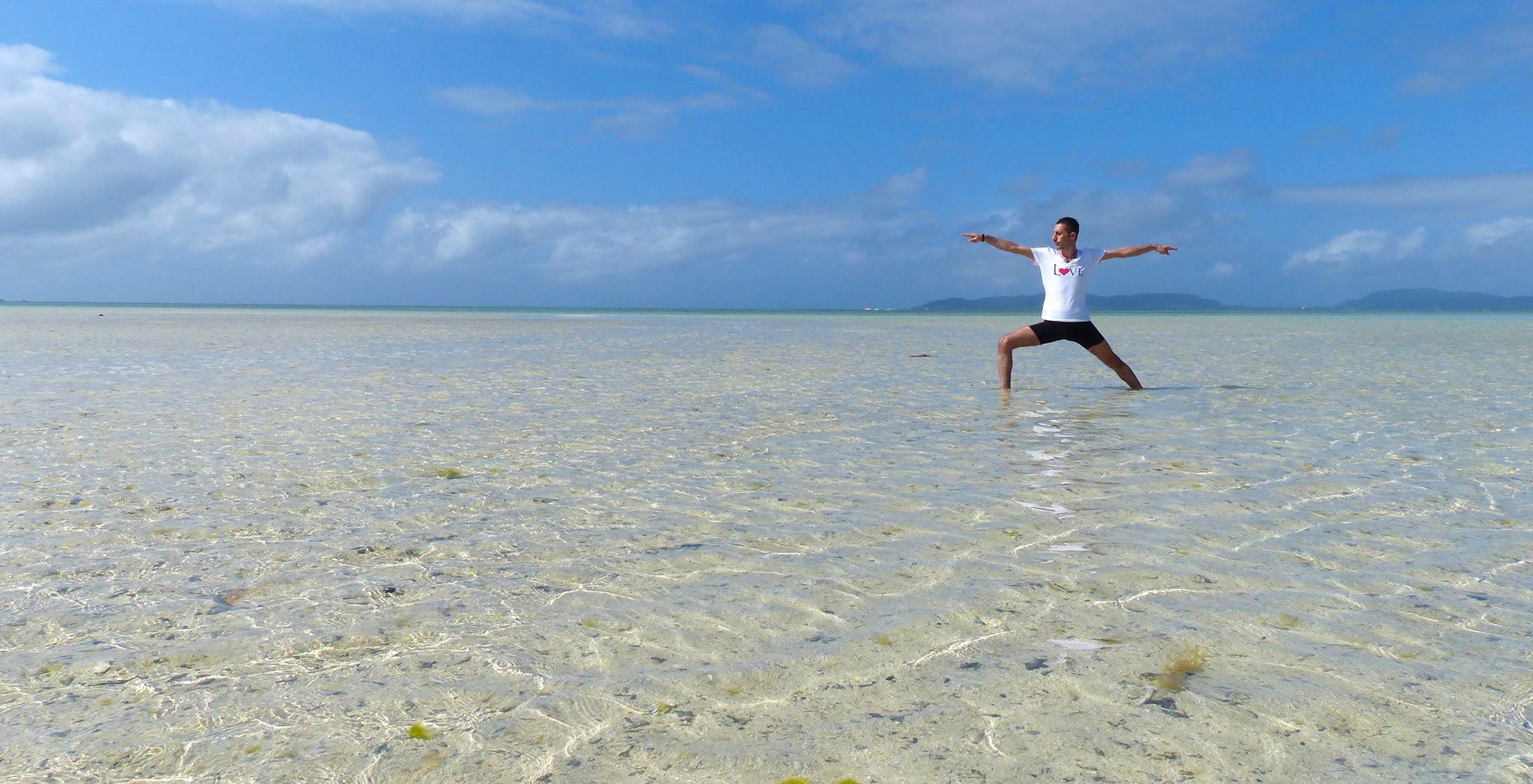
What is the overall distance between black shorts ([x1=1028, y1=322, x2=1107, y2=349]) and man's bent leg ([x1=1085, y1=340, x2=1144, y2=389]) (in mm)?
78

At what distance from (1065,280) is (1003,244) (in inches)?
33.0

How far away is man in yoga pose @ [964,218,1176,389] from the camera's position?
35.8 ft

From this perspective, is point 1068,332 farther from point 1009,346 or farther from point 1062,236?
point 1062,236

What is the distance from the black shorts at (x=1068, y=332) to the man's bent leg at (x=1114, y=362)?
78 millimetres

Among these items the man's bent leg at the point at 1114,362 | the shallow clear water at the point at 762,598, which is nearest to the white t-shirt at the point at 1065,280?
the man's bent leg at the point at 1114,362

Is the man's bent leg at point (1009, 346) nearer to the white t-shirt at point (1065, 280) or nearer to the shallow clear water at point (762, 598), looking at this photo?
the white t-shirt at point (1065, 280)

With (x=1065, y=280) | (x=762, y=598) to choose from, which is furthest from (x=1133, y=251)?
(x=762, y=598)

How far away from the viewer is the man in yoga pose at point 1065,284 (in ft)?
35.8

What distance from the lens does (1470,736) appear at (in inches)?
99.9

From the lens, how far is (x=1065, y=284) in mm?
11117

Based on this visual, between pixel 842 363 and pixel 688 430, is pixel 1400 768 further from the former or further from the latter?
pixel 842 363

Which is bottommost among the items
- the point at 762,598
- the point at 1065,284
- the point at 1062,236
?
the point at 762,598

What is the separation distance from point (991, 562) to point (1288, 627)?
1151 millimetres

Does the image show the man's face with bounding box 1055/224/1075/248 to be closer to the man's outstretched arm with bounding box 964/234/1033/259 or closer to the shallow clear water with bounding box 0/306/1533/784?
the man's outstretched arm with bounding box 964/234/1033/259
